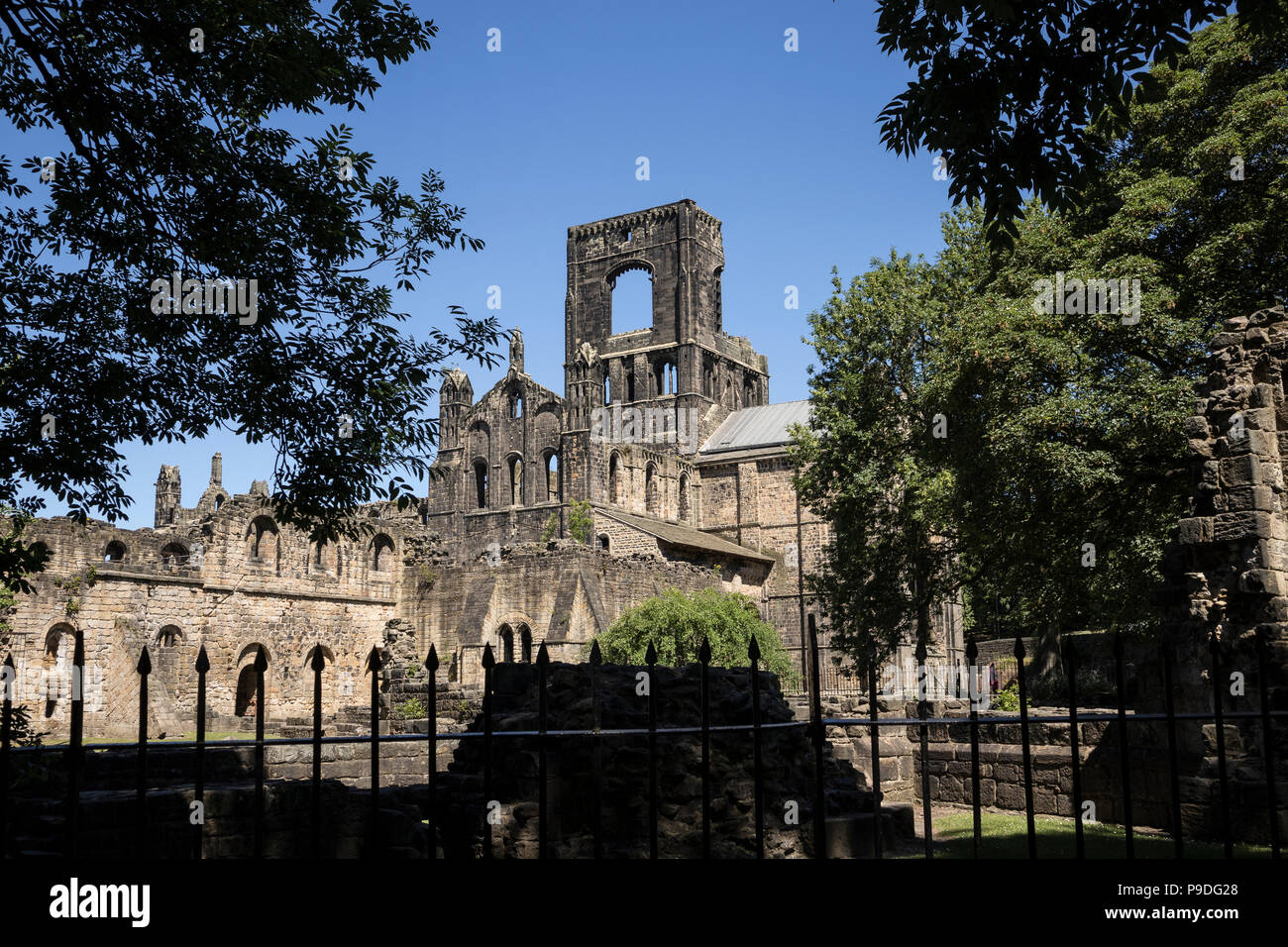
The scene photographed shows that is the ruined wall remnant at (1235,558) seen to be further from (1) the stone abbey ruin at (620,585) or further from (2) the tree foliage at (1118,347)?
(2) the tree foliage at (1118,347)

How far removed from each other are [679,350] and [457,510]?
64.1 ft

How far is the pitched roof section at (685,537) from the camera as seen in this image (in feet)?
150

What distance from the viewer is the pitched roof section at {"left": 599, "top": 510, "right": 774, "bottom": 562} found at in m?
45.6

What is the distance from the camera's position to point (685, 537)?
4738 centimetres

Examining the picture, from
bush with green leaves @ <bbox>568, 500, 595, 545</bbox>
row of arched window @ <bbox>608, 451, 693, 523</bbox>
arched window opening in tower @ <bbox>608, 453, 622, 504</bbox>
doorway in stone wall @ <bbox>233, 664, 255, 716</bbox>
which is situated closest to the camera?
doorway in stone wall @ <bbox>233, 664, 255, 716</bbox>

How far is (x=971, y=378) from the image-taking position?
20.0 metres

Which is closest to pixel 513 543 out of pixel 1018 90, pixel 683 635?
pixel 683 635

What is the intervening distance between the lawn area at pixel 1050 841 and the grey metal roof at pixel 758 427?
4212 centimetres

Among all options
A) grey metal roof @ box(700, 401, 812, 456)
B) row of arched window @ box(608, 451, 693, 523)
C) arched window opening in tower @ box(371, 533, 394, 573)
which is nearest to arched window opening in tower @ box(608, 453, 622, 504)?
row of arched window @ box(608, 451, 693, 523)

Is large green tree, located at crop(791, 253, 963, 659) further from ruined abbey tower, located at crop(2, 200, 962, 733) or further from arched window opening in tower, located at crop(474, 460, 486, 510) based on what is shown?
arched window opening in tower, located at crop(474, 460, 486, 510)

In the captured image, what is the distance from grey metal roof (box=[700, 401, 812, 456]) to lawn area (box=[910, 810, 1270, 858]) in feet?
138

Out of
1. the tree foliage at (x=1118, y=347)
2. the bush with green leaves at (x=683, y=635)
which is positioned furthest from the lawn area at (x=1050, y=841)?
the bush with green leaves at (x=683, y=635)

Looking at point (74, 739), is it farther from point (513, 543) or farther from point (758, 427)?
point (758, 427)
